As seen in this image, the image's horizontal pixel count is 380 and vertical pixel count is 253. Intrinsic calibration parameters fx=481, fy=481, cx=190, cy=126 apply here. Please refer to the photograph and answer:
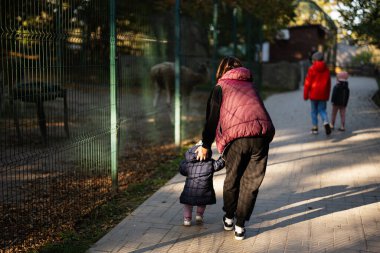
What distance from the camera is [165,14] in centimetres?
930

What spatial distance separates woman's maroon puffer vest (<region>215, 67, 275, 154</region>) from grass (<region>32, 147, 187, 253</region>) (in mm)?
1565

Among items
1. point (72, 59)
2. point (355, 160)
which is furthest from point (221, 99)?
point (355, 160)

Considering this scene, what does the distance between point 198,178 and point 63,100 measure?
2.10m

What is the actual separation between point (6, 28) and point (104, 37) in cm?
178

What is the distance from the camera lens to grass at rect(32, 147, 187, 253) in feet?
14.6

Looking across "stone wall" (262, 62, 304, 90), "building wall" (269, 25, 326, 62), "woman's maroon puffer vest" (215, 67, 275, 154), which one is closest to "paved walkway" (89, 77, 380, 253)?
"woman's maroon puffer vest" (215, 67, 275, 154)

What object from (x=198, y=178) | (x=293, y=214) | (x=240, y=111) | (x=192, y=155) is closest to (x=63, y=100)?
(x=192, y=155)

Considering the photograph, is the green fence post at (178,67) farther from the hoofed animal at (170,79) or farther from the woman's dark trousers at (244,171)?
the woman's dark trousers at (244,171)

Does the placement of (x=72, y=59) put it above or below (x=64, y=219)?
above

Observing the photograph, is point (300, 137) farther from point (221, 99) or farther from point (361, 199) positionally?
point (221, 99)

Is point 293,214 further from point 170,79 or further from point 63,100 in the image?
point 170,79

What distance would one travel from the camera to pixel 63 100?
5828mm

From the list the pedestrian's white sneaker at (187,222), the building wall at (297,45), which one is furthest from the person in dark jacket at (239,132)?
the building wall at (297,45)

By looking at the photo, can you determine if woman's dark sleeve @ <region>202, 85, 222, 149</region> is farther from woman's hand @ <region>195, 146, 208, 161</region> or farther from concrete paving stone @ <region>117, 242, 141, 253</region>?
concrete paving stone @ <region>117, 242, 141, 253</region>
